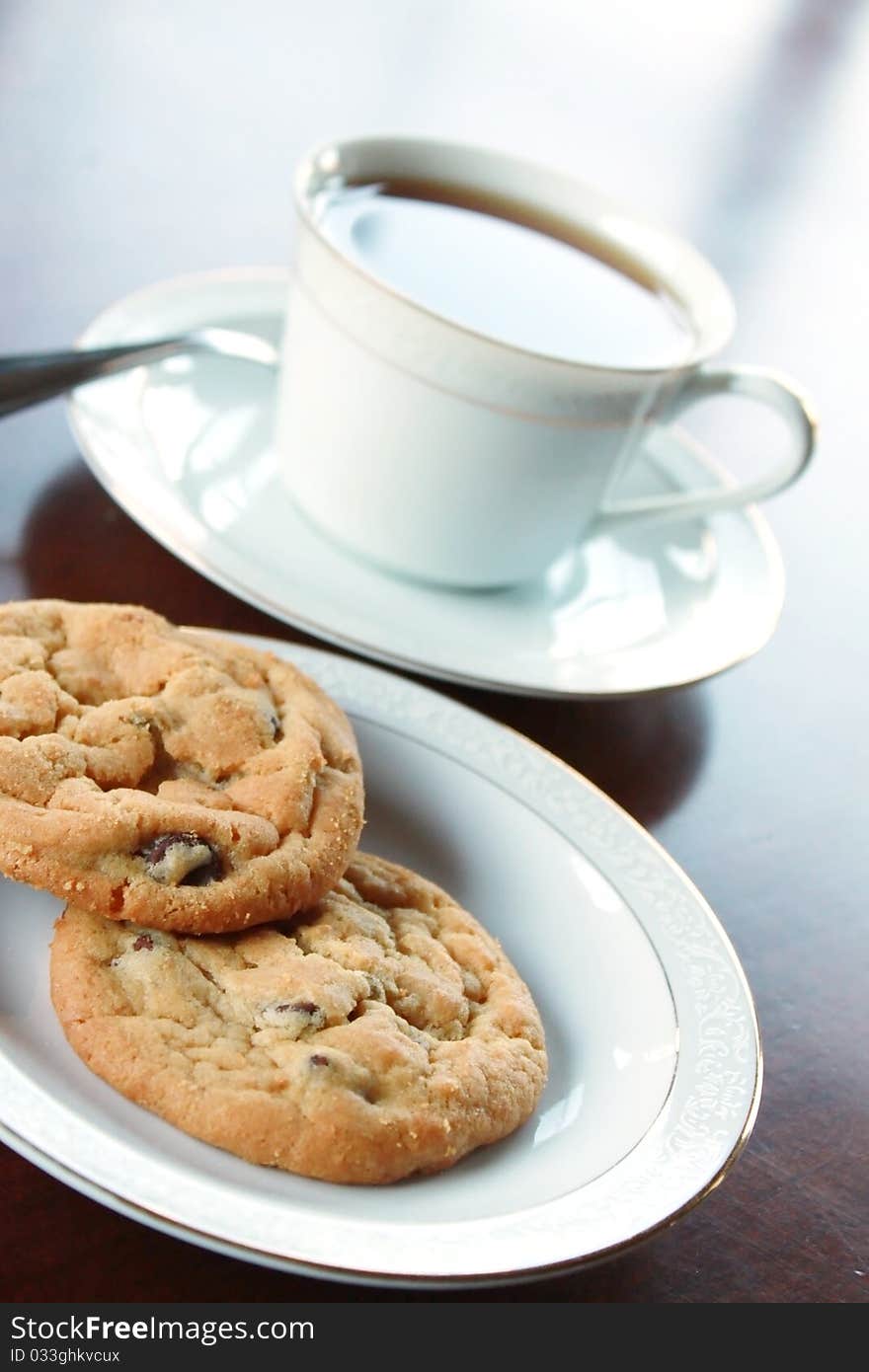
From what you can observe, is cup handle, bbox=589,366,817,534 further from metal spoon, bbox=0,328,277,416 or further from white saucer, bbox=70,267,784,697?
metal spoon, bbox=0,328,277,416

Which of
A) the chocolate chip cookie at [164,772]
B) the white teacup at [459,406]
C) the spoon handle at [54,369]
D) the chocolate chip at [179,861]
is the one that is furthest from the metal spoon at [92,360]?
the chocolate chip at [179,861]

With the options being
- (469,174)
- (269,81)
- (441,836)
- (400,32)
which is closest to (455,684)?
(441,836)

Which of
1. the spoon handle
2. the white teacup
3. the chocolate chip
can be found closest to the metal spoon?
the spoon handle

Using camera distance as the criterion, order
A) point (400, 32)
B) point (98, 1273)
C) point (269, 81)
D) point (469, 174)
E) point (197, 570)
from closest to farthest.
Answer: point (98, 1273)
point (197, 570)
point (469, 174)
point (269, 81)
point (400, 32)

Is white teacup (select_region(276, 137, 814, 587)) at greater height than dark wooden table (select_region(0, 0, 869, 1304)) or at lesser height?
greater

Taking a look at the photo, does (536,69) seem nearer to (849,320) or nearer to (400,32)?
(400,32)

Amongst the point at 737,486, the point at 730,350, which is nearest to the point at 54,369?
the point at 737,486

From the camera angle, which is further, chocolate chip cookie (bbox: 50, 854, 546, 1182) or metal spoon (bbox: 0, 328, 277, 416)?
metal spoon (bbox: 0, 328, 277, 416)
